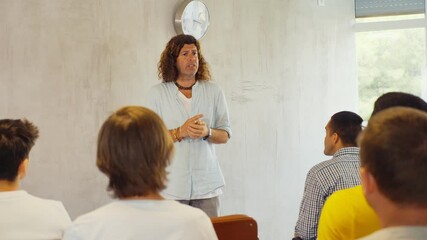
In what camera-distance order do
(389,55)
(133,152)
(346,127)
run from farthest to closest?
(389,55) → (346,127) → (133,152)

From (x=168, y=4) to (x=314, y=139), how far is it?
2.41m

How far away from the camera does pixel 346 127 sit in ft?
10.0

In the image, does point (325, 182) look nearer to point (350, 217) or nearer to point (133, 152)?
point (350, 217)

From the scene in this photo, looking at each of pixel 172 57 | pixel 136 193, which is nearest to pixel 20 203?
pixel 136 193

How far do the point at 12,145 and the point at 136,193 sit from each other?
2.15 feet

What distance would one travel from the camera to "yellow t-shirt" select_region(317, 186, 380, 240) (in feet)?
7.23

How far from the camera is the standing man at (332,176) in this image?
9.23ft

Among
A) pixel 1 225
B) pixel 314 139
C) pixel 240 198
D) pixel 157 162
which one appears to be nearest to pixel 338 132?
pixel 157 162

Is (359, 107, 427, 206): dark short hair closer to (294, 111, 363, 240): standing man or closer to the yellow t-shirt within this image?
the yellow t-shirt

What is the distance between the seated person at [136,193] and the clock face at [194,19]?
2.74 metres

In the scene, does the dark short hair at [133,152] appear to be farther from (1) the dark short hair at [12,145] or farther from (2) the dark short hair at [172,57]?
(2) the dark short hair at [172,57]

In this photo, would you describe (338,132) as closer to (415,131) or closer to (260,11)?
(415,131)

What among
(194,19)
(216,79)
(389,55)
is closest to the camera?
(194,19)

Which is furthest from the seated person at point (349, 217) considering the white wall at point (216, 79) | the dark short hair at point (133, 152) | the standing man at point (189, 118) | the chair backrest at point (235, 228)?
the white wall at point (216, 79)
